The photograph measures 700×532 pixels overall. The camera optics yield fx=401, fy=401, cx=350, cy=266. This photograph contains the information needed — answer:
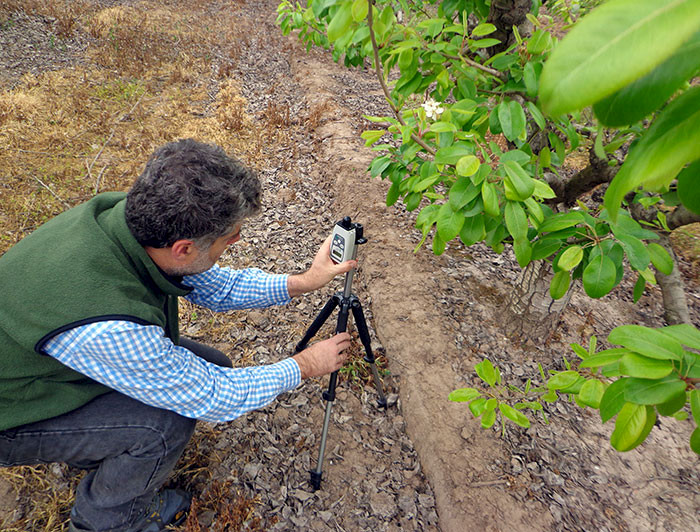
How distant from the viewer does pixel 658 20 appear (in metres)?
0.31

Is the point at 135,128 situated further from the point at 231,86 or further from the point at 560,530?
the point at 560,530

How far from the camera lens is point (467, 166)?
4.26ft

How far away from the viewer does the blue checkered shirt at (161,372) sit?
5.15 feet

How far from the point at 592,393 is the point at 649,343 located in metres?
0.34

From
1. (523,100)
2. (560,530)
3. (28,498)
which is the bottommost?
(28,498)

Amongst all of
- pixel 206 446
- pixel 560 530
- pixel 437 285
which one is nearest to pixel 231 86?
pixel 437 285

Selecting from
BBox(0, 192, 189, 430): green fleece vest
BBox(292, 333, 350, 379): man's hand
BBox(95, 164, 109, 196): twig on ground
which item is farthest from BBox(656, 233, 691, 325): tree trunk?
BBox(95, 164, 109, 196): twig on ground

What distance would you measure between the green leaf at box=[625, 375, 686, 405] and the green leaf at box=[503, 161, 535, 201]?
0.66 meters

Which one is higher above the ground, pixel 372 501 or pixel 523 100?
pixel 523 100

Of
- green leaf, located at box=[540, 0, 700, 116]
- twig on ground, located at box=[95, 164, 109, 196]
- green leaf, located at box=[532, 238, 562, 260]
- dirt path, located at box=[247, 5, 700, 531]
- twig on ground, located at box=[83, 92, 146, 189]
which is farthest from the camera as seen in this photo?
twig on ground, located at box=[83, 92, 146, 189]

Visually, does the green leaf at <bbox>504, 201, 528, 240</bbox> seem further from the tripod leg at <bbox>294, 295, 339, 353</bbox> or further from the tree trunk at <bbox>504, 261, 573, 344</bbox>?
the tree trunk at <bbox>504, 261, 573, 344</bbox>

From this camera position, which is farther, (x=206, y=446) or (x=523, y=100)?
(x=206, y=446)

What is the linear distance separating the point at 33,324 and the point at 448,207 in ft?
5.44

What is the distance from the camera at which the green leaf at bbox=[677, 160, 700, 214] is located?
0.51 meters
